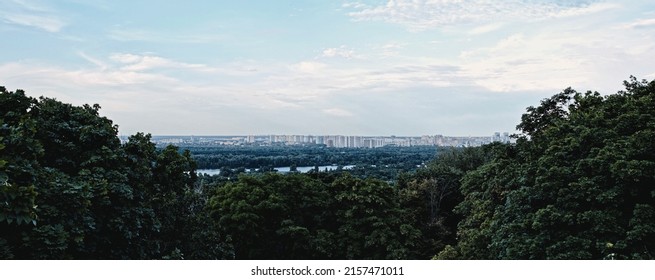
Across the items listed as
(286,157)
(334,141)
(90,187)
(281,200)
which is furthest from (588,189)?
(334,141)

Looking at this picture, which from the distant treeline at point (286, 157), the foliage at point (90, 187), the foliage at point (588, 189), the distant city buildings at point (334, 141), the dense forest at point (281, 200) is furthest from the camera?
the distant city buildings at point (334, 141)

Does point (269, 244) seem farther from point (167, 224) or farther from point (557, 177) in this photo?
point (557, 177)

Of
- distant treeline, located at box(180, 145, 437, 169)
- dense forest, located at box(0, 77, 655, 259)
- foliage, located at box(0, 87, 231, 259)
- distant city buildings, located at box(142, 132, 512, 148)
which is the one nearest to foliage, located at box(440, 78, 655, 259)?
dense forest, located at box(0, 77, 655, 259)

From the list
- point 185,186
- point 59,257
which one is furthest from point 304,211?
point 59,257

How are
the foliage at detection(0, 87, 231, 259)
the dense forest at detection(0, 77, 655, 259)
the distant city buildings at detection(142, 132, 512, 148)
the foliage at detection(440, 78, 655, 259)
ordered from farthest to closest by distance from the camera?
the distant city buildings at detection(142, 132, 512, 148), the foliage at detection(440, 78, 655, 259), the dense forest at detection(0, 77, 655, 259), the foliage at detection(0, 87, 231, 259)

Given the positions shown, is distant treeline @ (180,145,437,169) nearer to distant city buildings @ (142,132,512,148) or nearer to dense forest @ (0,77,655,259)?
distant city buildings @ (142,132,512,148)

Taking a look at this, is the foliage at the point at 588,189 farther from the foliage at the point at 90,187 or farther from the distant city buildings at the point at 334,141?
the distant city buildings at the point at 334,141

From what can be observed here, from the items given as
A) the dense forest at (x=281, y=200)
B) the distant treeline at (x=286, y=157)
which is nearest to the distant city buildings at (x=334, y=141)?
the distant treeline at (x=286, y=157)

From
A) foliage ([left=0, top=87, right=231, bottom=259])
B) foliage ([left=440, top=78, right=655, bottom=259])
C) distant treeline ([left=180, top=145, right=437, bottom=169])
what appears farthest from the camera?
distant treeline ([left=180, top=145, right=437, bottom=169])

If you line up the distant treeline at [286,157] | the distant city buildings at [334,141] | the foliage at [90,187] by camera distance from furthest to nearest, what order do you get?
the distant city buildings at [334,141]
the distant treeline at [286,157]
the foliage at [90,187]
